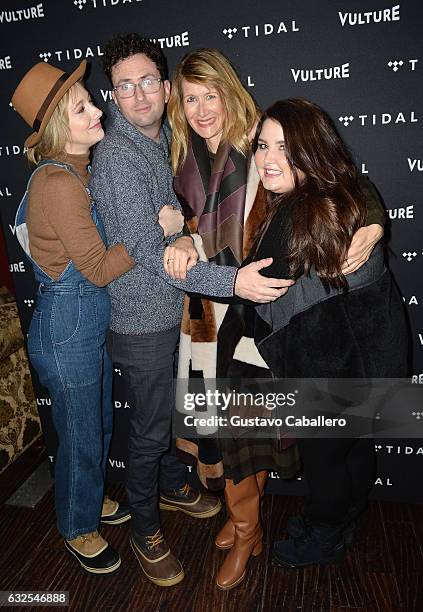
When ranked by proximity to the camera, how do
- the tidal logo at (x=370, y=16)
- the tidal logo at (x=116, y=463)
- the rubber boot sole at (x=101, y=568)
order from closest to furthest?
the tidal logo at (x=370, y=16) → the rubber boot sole at (x=101, y=568) → the tidal logo at (x=116, y=463)

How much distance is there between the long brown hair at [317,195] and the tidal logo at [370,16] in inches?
20.4

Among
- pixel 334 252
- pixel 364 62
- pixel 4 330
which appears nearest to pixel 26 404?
pixel 4 330

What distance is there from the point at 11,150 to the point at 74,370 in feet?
3.46

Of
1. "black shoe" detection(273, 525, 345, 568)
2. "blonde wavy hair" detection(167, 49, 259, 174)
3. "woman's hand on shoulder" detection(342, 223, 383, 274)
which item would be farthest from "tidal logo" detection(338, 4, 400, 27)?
"black shoe" detection(273, 525, 345, 568)

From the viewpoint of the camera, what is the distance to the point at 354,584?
7.24 feet

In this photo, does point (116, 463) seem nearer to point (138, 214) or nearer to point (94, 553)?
point (94, 553)

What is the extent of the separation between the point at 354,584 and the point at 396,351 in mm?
1003

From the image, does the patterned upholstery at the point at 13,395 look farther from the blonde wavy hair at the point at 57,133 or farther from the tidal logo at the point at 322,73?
the tidal logo at the point at 322,73

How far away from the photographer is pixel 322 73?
209 cm

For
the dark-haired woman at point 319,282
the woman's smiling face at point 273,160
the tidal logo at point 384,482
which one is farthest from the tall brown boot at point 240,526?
the woman's smiling face at point 273,160

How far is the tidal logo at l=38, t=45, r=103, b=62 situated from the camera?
2.20 meters

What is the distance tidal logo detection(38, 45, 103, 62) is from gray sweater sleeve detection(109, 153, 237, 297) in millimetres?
625

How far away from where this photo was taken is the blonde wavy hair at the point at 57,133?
1.90 metres

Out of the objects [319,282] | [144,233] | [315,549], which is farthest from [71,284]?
[315,549]
